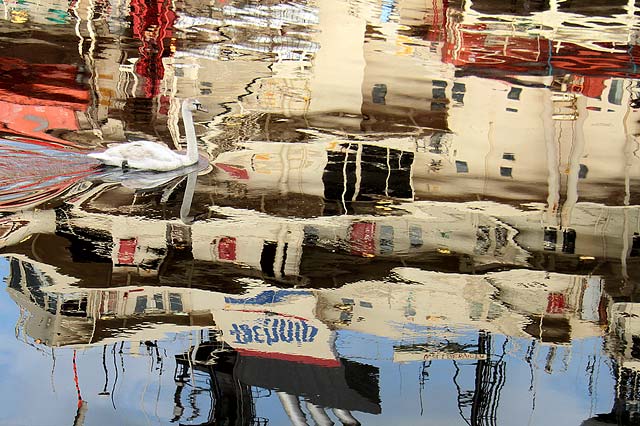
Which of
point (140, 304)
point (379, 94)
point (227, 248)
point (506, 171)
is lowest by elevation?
point (140, 304)

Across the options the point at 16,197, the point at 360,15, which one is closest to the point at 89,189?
the point at 16,197

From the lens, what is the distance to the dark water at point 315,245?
19.4 ft

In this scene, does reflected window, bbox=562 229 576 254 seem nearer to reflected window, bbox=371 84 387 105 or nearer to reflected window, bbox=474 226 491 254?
reflected window, bbox=474 226 491 254

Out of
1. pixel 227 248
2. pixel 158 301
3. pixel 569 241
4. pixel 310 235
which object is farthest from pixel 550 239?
pixel 158 301

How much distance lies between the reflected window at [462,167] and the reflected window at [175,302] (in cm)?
440

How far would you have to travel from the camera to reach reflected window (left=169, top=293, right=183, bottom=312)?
6717mm

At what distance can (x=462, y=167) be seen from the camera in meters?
10.5

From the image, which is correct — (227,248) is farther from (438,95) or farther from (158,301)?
(438,95)

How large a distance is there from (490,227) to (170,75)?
6.83 metres

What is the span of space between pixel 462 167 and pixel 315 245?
118 inches

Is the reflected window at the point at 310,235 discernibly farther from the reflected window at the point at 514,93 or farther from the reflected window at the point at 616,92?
the reflected window at the point at 616,92

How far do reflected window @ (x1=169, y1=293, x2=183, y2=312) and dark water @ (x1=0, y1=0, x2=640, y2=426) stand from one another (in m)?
0.05

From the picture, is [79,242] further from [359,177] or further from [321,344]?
[359,177]

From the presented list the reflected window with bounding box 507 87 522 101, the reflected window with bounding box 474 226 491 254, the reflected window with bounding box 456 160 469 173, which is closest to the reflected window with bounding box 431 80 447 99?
the reflected window with bounding box 507 87 522 101
